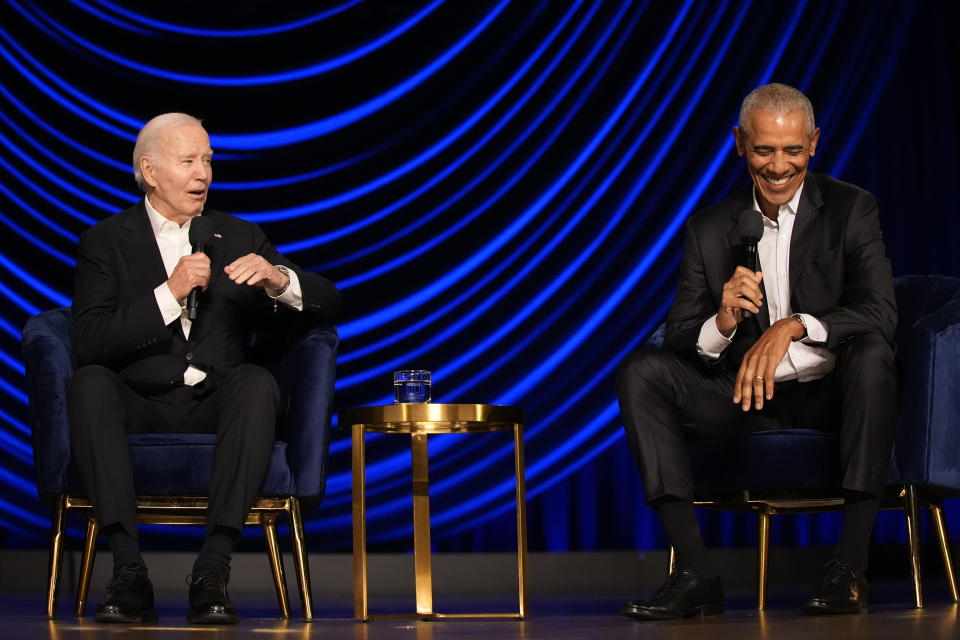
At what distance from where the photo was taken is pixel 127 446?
2.46 meters

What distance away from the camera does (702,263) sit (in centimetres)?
267

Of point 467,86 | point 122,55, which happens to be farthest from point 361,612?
point 122,55

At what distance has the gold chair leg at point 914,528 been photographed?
2.37m

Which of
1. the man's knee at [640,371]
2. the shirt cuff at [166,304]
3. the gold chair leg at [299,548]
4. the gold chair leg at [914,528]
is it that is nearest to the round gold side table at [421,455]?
the gold chair leg at [299,548]

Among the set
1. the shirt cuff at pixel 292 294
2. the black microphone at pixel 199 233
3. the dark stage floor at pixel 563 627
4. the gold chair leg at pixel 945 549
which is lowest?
the dark stage floor at pixel 563 627

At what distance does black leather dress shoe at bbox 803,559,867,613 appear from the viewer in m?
2.16

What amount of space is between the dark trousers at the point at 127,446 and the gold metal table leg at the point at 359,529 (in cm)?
17

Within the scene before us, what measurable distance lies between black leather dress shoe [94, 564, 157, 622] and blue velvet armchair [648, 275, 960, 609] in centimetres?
110

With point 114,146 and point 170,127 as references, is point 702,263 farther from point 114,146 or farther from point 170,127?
point 114,146

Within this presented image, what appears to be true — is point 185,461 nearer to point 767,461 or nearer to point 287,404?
point 287,404

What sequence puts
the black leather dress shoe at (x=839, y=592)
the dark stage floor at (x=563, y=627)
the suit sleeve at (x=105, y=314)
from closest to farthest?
A: the dark stage floor at (x=563, y=627)
the black leather dress shoe at (x=839, y=592)
the suit sleeve at (x=105, y=314)

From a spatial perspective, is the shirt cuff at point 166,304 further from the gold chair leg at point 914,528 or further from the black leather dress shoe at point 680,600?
the gold chair leg at point 914,528

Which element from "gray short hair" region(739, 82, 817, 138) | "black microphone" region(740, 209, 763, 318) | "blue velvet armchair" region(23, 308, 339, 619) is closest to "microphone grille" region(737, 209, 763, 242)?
"black microphone" region(740, 209, 763, 318)

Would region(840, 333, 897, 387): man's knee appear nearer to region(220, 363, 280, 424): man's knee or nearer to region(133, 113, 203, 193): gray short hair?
region(220, 363, 280, 424): man's knee
